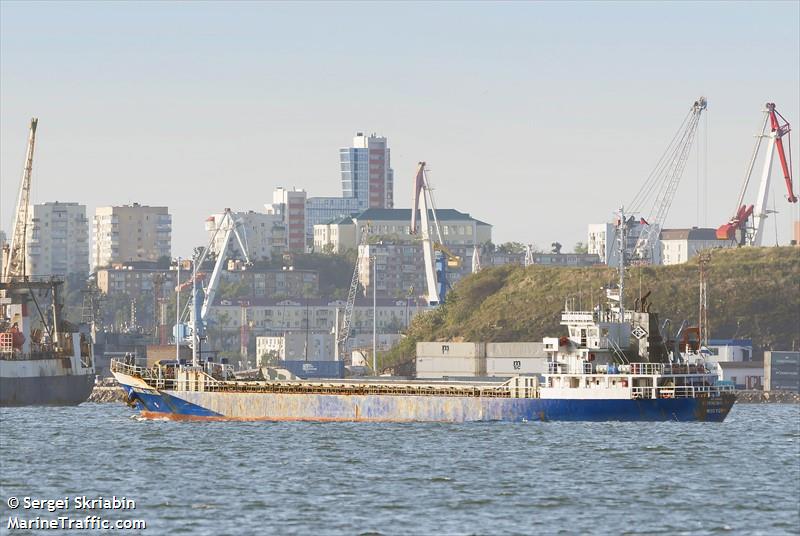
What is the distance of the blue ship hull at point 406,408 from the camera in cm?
12425

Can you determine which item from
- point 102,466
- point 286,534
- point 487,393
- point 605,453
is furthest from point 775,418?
point 286,534

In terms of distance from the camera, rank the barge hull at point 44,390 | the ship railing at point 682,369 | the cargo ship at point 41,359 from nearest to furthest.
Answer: the ship railing at point 682,369, the barge hull at point 44,390, the cargo ship at point 41,359

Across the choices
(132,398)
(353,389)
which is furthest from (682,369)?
(132,398)

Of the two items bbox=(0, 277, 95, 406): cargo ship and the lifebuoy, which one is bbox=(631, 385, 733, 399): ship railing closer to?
the lifebuoy

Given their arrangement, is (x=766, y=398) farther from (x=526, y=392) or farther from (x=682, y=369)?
(x=526, y=392)

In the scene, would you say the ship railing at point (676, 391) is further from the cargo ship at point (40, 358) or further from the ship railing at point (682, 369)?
the cargo ship at point (40, 358)

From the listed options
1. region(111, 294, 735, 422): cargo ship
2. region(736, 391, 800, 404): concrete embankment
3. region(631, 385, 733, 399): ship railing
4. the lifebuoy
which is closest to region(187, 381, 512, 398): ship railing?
region(111, 294, 735, 422): cargo ship

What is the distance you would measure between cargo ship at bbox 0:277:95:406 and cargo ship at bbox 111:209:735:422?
37.3 m

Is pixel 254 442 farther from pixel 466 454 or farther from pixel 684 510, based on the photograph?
pixel 684 510

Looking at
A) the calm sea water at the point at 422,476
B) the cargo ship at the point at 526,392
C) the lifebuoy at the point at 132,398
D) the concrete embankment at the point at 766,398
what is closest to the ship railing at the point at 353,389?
the cargo ship at the point at 526,392

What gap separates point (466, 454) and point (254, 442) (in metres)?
16.5

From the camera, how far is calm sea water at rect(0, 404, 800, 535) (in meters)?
74.1

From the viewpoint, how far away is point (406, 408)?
5133 inches

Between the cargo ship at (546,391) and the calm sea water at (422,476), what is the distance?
2332mm
